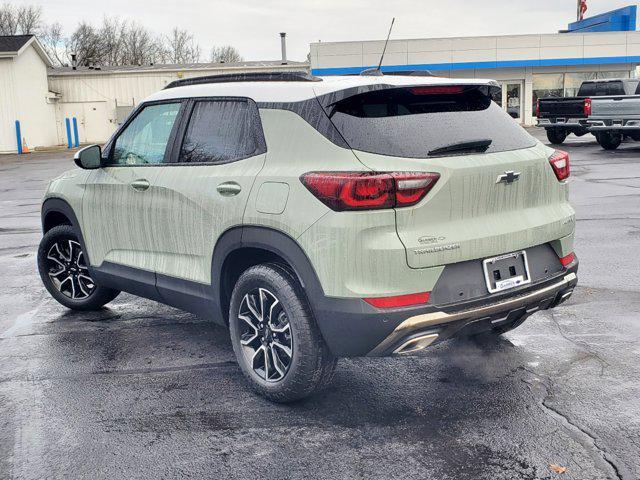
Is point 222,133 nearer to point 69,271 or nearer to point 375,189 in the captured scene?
point 375,189

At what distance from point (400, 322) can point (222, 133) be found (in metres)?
1.67

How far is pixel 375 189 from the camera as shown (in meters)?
3.44

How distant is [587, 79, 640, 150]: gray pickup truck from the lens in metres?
20.3

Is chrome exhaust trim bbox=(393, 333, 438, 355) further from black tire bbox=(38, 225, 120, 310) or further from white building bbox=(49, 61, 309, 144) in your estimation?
white building bbox=(49, 61, 309, 144)

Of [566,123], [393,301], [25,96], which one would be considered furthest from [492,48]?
[393,301]

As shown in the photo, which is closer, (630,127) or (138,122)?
(138,122)

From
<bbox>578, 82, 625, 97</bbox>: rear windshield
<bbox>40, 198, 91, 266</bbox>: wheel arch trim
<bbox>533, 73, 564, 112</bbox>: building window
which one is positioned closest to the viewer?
<bbox>40, 198, 91, 266</bbox>: wheel arch trim

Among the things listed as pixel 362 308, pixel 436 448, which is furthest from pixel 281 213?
pixel 436 448

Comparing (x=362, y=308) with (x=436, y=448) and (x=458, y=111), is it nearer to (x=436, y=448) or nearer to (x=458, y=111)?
(x=436, y=448)

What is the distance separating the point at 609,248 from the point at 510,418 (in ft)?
15.9

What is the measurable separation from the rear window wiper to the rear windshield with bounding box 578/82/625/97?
2107 centimetres

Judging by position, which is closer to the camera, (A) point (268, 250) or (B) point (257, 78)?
(A) point (268, 250)

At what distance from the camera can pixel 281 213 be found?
146 inches

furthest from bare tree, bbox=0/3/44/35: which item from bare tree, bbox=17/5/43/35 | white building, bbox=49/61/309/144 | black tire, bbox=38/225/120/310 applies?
black tire, bbox=38/225/120/310
